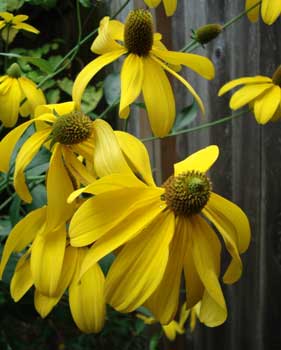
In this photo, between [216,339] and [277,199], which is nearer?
[277,199]

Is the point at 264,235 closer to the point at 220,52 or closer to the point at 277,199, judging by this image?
the point at 277,199

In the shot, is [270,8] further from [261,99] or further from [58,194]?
[58,194]

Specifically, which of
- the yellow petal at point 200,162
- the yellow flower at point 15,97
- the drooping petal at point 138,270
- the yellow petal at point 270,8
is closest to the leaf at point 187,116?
the yellow flower at point 15,97

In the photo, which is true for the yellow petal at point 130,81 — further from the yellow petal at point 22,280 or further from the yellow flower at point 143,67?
the yellow petal at point 22,280

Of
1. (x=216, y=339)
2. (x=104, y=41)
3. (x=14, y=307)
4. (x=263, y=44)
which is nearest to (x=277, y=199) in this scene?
(x=263, y=44)

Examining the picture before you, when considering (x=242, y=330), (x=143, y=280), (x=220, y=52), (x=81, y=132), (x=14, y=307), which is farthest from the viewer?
(x=242, y=330)

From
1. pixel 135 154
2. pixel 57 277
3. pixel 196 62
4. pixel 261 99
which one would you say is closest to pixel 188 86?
pixel 196 62
